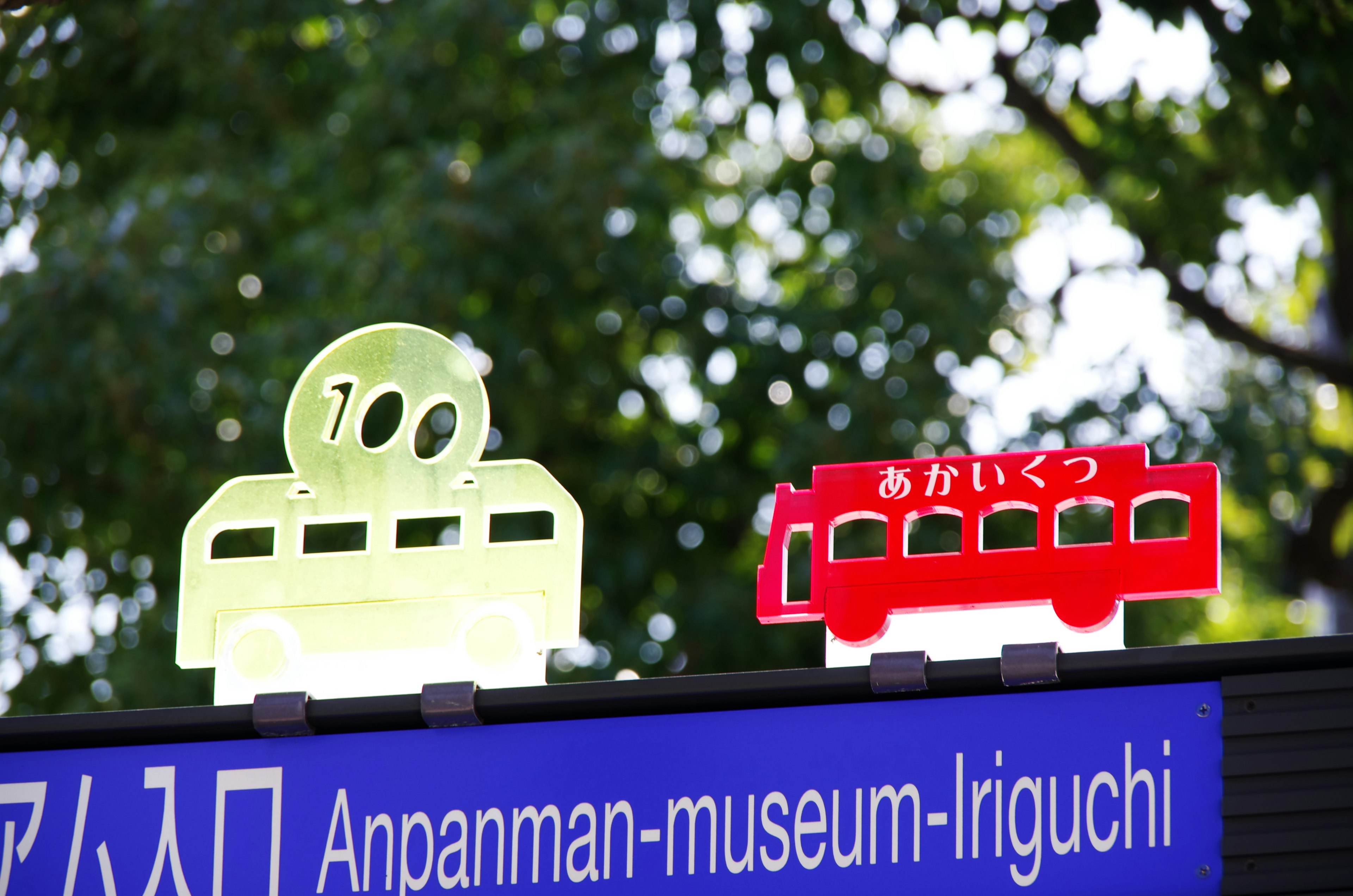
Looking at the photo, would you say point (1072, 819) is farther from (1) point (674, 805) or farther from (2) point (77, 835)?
(2) point (77, 835)

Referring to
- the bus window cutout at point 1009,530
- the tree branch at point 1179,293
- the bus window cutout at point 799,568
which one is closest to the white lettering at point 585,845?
the bus window cutout at point 799,568

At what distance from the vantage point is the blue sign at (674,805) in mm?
2240

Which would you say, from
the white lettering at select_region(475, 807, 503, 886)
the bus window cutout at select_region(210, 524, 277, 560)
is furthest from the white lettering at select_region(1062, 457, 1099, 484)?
the bus window cutout at select_region(210, 524, 277, 560)

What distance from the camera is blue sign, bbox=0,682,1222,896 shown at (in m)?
2.24

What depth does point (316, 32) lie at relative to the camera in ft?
32.7

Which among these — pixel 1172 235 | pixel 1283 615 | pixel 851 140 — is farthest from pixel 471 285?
pixel 1283 615

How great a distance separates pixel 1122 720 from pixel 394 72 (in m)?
6.70

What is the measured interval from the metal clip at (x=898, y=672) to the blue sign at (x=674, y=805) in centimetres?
3

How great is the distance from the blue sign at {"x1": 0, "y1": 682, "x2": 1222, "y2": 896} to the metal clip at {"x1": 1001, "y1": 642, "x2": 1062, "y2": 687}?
29mm

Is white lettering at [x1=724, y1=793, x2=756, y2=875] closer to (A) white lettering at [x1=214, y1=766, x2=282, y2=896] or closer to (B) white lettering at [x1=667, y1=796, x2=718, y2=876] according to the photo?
(B) white lettering at [x1=667, y1=796, x2=718, y2=876]

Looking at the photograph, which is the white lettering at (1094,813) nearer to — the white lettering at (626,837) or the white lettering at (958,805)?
the white lettering at (958,805)

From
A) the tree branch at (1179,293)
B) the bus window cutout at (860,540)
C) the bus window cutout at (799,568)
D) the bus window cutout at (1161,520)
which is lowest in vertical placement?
the bus window cutout at (799,568)

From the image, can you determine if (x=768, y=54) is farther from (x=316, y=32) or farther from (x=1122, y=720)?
(x=1122, y=720)

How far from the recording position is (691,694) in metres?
2.39
